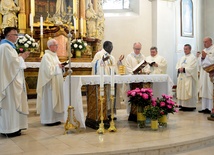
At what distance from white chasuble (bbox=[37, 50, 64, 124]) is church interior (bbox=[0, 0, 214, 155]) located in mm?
257

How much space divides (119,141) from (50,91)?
6.91ft

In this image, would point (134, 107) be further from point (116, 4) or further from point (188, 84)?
point (116, 4)

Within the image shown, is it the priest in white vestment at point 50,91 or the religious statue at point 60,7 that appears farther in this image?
the religious statue at point 60,7

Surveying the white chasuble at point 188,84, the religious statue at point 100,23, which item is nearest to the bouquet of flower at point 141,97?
the white chasuble at point 188,84

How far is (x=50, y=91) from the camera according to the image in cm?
583

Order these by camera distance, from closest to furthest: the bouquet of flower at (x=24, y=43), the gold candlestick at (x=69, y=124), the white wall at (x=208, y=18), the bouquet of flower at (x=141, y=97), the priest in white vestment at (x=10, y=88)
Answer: the priest in white vestment at (x=10, y=88)
the gold candlestick at (x=69, y=124)
the bouquet of flower at (x=141, y=97)
the bouquet of flower at (x=24, y=43)
the white wall at (x=208, y=18)

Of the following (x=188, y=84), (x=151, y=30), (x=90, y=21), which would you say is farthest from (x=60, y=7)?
(x=188, y=84)

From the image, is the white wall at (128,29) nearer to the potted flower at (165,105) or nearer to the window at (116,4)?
the window at (116,4)

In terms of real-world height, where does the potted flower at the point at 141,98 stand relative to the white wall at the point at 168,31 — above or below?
below

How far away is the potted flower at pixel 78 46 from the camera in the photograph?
334 inches

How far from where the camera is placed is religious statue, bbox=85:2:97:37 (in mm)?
9556

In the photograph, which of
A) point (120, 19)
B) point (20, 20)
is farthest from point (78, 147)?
point (120, 19)

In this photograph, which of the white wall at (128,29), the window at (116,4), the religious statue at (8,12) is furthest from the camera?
the window at (116,4)

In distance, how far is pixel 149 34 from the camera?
11164mm
